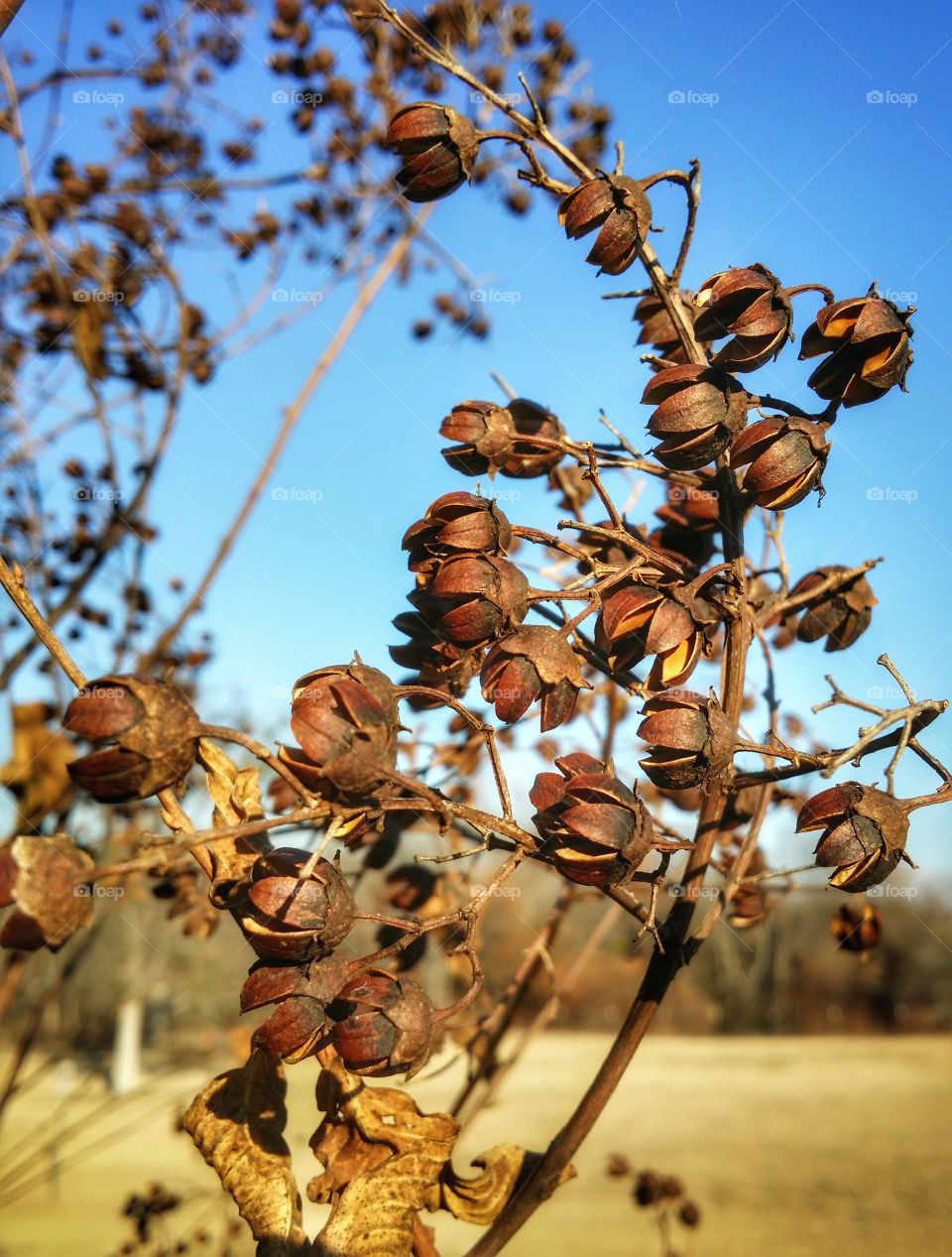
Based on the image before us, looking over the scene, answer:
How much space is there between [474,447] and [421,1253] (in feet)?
3.58

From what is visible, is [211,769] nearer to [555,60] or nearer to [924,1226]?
[555,60]

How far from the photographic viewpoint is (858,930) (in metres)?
1.85

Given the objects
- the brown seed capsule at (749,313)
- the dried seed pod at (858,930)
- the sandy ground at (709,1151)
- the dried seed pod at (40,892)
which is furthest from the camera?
the sandy ground at (709,1151)

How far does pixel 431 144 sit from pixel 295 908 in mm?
1122

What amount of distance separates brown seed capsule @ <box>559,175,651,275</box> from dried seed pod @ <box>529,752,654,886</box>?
0.73 meters

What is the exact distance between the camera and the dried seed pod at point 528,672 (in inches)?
45.9

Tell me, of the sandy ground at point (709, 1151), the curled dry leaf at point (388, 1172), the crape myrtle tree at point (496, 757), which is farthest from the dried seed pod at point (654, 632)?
the sandy ground at point (709, 1151)

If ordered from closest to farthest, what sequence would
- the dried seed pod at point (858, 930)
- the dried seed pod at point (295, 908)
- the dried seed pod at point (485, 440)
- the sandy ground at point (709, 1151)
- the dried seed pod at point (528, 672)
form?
the dried seed pod at point (295, 908) → the dried seed pod at point (528, 672) → the dried seed pod at point (485, 440) → the dried seed pod at point (858, 930) → the sandy ground at point (709, 1151)

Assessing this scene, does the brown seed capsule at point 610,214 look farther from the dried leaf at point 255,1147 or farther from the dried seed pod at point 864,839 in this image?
the dried leaf at point 255,1147

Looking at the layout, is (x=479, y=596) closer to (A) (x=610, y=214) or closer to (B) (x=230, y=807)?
(B) (x=230, y=807)

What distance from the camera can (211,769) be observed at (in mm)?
1323

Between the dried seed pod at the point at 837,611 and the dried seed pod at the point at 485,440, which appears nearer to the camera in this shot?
the dried seed pod at the point at 485,440

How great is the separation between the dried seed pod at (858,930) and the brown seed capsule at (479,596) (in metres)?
1.06

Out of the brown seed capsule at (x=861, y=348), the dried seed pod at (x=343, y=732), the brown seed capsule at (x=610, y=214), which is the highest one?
the brown seed capsule at (x=610, y=214)
